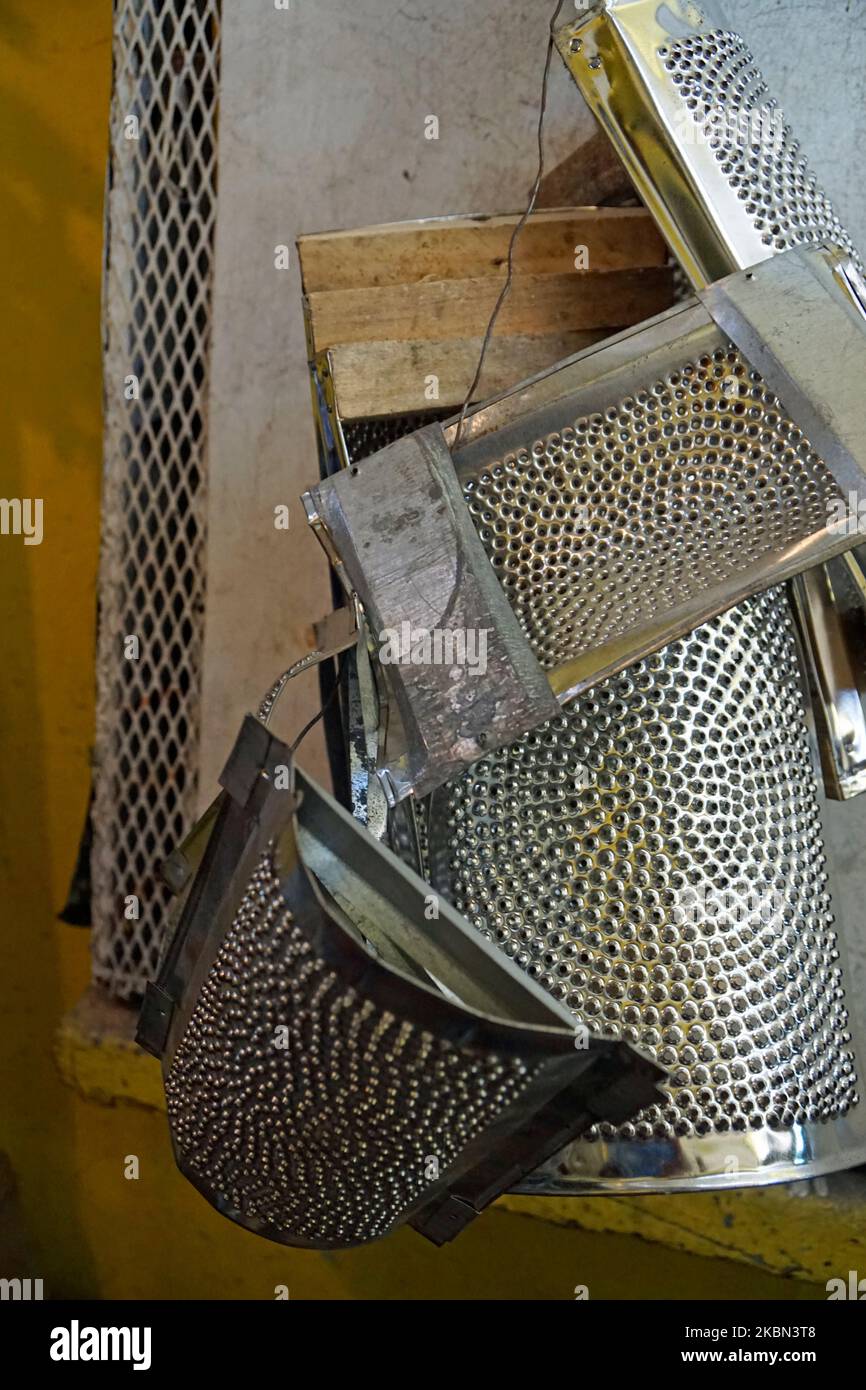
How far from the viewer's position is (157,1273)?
62.5 inches

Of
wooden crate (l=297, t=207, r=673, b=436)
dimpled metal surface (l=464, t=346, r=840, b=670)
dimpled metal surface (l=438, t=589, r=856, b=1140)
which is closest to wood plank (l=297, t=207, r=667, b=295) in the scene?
wooden crate (l=297, t=207, r=673, b=436)

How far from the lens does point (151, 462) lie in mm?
1511

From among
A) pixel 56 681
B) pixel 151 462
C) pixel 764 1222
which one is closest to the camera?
pixel 764 1222

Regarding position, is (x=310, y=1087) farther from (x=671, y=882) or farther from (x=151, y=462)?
(x=151, y=462)

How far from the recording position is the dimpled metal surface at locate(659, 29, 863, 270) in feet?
3.04

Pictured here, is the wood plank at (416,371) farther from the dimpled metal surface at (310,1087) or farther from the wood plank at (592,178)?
the dimpled metal surface at (310,1087)

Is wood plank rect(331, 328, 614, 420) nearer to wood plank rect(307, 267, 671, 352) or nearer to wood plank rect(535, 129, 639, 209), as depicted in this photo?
wood plank rect(307, 267, 671, 352)

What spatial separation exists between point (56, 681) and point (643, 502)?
3.55 feet

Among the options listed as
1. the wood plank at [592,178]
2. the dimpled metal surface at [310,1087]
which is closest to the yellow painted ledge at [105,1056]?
Result: the dimpled metal surface at [310,1087]

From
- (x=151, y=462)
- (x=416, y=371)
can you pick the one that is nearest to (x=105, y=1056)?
(x=151, y=462)

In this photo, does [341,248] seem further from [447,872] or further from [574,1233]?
[574,1233]

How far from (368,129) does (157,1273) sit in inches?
53.0

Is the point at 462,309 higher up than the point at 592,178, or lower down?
lower down

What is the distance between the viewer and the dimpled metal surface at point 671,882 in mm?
911
